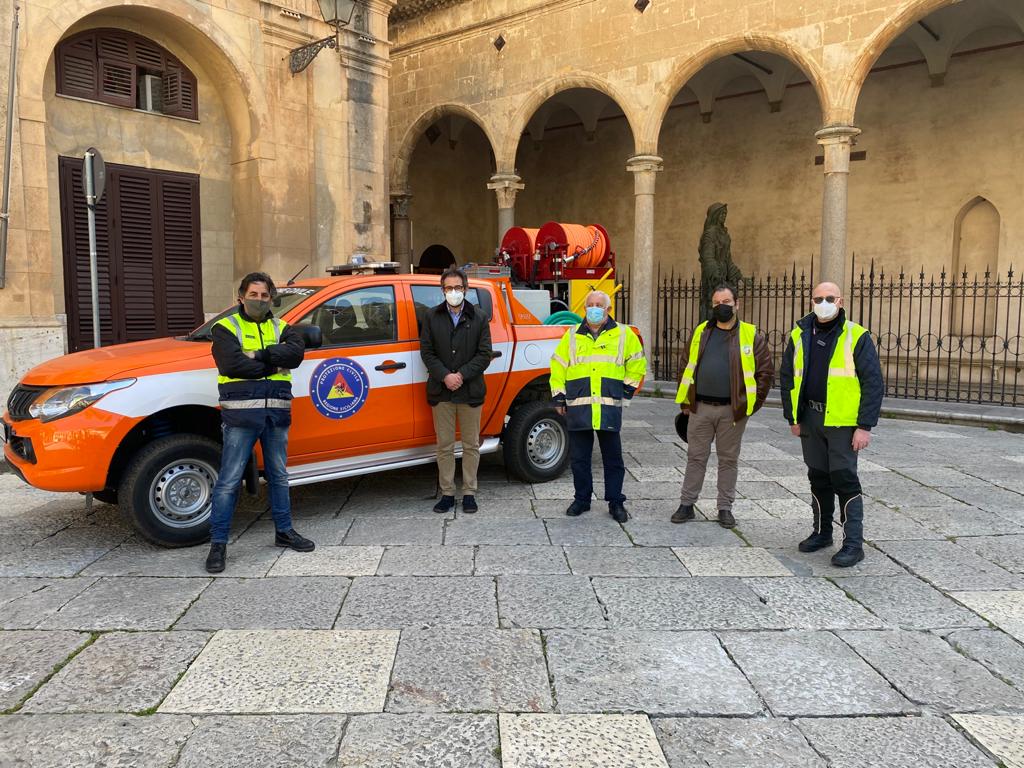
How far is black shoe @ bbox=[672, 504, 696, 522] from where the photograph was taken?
5.54 meters

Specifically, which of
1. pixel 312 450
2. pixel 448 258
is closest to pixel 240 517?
pixel 312 450

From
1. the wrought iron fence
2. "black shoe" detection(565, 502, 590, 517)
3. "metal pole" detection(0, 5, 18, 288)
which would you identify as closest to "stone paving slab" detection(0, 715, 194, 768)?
"black shoe" detection(565, 502, 590, 517)

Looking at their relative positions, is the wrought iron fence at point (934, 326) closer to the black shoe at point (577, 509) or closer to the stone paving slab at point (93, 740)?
the black shoe at point (577, 509)

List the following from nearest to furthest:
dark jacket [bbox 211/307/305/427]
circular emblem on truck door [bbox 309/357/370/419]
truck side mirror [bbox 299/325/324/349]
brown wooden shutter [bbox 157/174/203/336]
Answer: dark jacket [bbox 211/307/305/427] → truck side mirror [bbox 299/325/324/349] → circular emblem on truck door [bbox 309/357/370/419] → brown wooden shutter [bbox 157/174/203/336]

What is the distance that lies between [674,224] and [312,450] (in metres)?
17.0

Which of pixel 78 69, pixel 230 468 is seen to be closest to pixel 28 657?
pixel 230 468

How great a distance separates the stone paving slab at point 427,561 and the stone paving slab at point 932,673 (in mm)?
2173

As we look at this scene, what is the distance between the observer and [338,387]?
17.5 ft

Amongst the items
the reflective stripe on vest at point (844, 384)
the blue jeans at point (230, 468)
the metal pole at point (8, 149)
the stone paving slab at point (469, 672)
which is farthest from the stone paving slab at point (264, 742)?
the metal pole at point (8, 149)

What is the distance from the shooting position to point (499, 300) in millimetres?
6488

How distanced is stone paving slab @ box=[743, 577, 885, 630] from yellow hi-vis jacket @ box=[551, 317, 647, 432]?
5.37 ft

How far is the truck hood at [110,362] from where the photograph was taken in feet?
15.1

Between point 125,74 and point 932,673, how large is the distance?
10.8 m

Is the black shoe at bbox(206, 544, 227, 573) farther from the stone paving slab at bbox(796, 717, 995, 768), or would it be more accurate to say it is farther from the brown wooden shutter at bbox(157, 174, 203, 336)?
the brown wooden shutter at bbox(157, 174, 203, 336)
